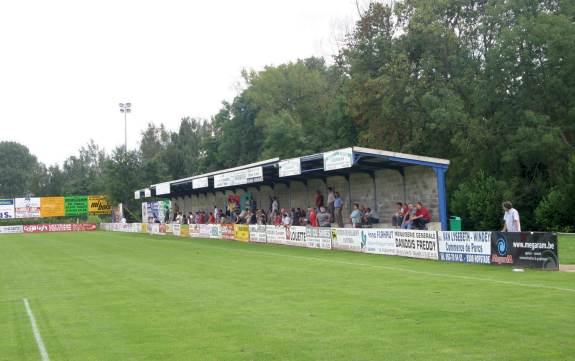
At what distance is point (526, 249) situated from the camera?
56.3 ft

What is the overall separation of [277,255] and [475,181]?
17.9 m

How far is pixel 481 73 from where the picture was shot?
136ft

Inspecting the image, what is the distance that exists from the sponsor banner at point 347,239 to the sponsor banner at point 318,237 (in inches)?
13.0

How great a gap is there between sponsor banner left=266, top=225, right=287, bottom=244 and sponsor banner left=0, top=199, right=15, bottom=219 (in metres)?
52.1

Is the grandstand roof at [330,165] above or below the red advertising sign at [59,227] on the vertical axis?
above

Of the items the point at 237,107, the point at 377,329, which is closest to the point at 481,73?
the point at 377,329

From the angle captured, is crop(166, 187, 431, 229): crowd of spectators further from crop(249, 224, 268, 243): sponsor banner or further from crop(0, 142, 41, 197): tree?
crop(0, 142, 41, 197): tree

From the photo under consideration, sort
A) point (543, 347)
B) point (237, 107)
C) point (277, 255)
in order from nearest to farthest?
point (543, 347)
point (277, 255)
point (237, 107)

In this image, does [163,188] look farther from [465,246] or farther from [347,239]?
[465,246]

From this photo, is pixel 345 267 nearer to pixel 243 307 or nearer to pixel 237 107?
pixel 243 307

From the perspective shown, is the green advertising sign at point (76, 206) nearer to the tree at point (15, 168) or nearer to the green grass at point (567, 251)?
the tree at point (15, 168)

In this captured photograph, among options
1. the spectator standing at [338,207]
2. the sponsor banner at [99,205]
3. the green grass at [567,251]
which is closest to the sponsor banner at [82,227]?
the sponsor banner at [99,205]

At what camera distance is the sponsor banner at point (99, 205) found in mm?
80250

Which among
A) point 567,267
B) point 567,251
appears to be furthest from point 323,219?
point 567,267
